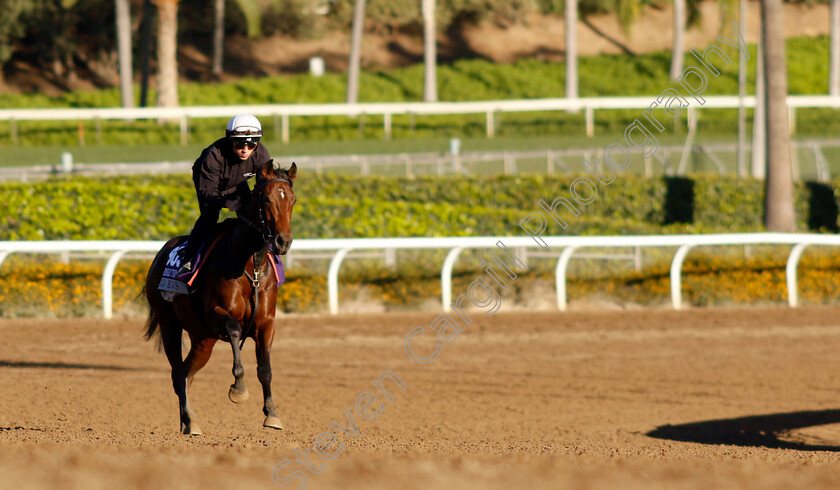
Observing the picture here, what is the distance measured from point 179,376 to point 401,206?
34.0ft

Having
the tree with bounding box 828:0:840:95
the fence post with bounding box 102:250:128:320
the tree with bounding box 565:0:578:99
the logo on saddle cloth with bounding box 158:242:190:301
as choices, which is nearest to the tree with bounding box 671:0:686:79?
the tree with bounding box 828:0:840:95

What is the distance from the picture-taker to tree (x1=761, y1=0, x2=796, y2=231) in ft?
59.1

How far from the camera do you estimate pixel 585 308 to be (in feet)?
43.8

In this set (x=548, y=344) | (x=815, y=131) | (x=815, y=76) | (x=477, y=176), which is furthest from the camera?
(x=815, y=76)

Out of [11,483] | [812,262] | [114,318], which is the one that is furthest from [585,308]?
[11,483]

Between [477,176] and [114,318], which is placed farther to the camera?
[477,176]

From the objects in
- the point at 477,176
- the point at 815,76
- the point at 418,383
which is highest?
the point at 815,76

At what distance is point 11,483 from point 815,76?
39110 millimetres

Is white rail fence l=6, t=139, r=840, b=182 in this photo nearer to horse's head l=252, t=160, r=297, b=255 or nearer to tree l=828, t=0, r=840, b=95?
tree l=828, t=0, r=840, b=95

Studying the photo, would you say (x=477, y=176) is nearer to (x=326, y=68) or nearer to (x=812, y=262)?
(x=812, y=262)

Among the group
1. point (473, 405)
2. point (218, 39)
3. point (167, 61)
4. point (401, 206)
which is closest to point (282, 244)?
point (473, 405)

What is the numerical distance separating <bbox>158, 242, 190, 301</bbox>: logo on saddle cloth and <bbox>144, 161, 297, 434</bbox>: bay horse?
71 millimetres

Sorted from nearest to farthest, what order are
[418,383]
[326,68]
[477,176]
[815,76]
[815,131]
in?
[418,383], [477,176], [815,131], [815,76], [326,68]

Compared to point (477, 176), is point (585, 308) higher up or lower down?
Result: lower down
